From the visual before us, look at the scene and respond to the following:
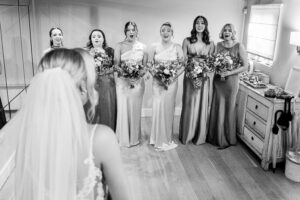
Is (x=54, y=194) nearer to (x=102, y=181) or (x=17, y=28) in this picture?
(x=102, y=181)

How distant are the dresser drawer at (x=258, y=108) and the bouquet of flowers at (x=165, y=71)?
47.1 inches

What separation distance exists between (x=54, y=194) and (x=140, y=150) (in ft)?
11.1

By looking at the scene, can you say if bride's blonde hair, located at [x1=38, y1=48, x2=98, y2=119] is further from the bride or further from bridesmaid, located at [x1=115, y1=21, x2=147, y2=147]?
bridesmaid, located at [x1=115, y1=21, x2=147, y2=147]

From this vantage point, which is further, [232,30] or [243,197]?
[232,30]

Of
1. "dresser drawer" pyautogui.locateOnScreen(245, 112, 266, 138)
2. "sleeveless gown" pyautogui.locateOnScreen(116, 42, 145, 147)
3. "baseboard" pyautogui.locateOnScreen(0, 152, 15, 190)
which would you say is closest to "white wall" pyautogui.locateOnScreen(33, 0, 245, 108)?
"sleeveless gown" pyautogui.locateOnScreen(116, 42, 145, 147)

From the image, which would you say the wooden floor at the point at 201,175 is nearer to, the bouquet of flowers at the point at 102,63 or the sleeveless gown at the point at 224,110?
the sleeveless gown at the point at 224,110

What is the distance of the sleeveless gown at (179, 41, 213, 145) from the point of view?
4758 mm

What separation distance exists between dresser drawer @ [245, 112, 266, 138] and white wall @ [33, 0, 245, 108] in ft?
6.91

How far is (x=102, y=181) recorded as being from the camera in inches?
55.7

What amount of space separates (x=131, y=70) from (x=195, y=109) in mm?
1219

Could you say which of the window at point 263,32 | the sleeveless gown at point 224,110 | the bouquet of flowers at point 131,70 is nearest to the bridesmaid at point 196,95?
the sleeveless gown at point 224,110

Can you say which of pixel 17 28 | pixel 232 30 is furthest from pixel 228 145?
pixel 17 28

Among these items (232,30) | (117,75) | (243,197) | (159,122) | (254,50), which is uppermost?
(232,30)

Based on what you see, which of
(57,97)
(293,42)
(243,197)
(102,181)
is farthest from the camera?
(293,42)
